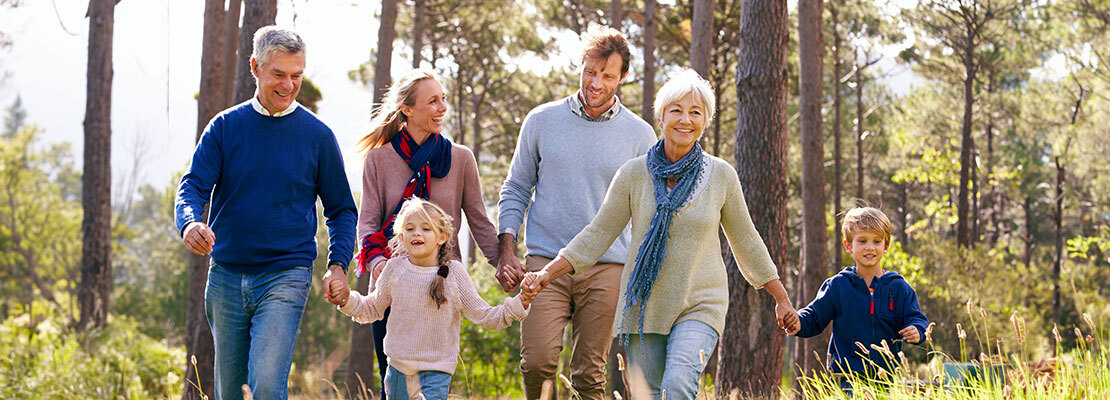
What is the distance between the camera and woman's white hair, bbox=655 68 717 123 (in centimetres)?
422

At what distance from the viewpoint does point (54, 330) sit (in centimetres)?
1404

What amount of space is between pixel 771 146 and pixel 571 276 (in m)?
4.00

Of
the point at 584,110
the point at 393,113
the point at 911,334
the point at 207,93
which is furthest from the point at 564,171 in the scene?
the point at 207,93

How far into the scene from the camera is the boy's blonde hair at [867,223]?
198 inches

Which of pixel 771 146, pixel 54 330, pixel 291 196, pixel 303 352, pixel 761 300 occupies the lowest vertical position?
pixel 303 352

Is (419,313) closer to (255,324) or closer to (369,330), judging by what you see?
(255,324)

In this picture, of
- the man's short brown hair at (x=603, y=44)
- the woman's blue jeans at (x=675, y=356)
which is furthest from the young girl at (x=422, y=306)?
the man's short brown hair at (x=603, y=44)

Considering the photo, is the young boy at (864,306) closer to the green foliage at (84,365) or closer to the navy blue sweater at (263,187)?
the navy blue sweater at (263,187)

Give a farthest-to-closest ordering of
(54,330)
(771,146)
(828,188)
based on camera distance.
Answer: (828,188) < (54,330) < (771,146)

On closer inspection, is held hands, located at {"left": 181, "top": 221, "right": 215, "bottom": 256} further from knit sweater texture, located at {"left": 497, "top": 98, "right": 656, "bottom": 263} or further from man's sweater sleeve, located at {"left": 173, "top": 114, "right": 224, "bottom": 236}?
knit sweater texture, located at {"left": 497, "top": 98, "right": 656, "bottom": 263}

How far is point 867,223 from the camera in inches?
197

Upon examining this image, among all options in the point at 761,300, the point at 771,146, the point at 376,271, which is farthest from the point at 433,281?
the point at 761,300

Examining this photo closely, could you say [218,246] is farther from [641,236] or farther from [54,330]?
[54,330]

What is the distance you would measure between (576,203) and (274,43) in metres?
1.64
